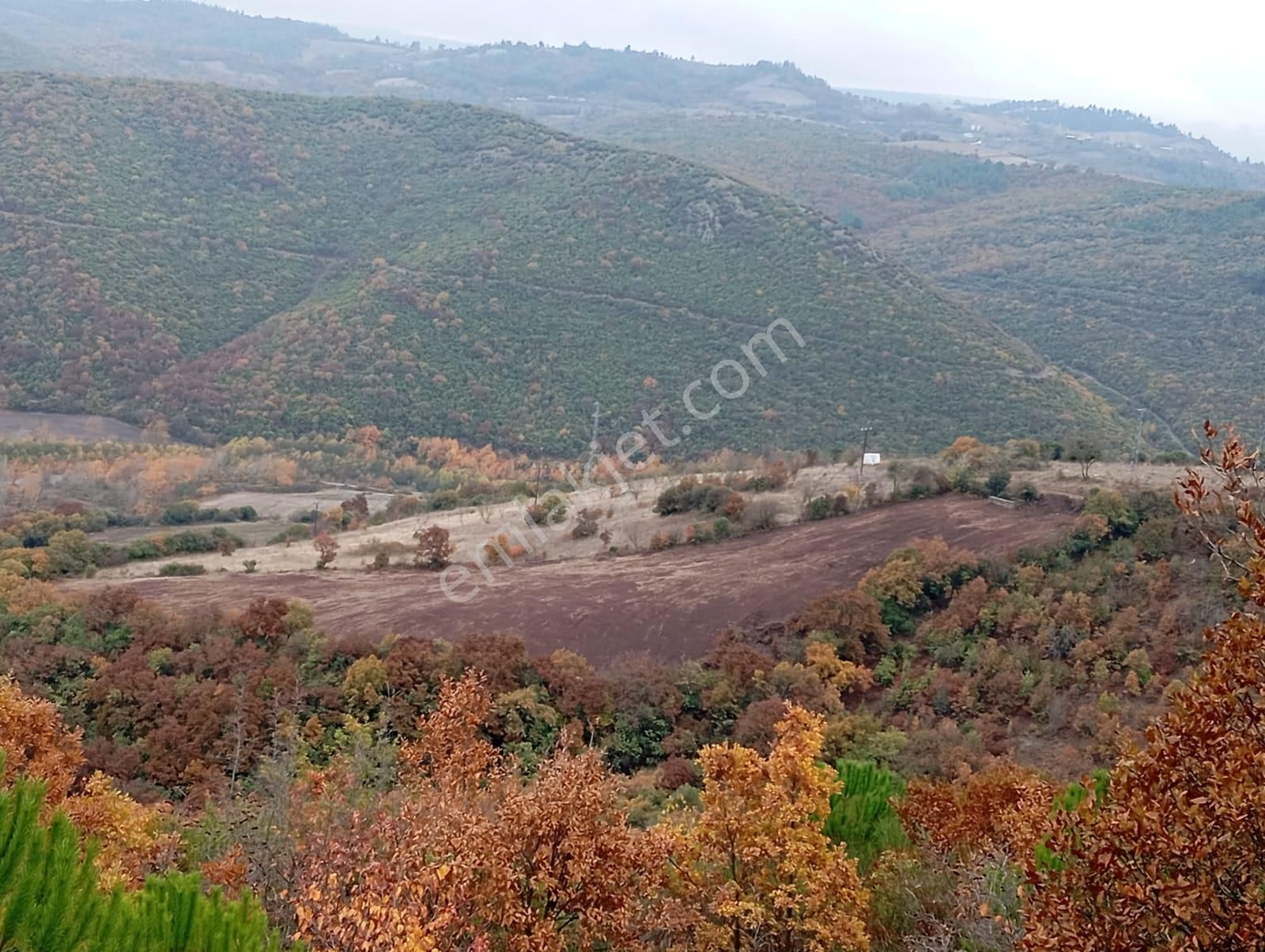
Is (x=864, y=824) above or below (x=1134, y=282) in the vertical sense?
below

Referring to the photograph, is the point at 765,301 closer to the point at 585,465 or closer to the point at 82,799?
the point at 585,465

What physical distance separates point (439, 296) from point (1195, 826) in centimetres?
5904

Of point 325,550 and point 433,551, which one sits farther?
point 325,550

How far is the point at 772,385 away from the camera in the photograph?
5484cm

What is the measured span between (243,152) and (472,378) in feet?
111

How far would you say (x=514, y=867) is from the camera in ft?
25.2

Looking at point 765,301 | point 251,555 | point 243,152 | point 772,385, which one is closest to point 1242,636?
point 251,555

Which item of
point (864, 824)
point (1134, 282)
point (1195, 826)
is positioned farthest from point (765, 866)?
point (1134, 282)

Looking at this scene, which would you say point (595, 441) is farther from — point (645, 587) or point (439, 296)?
point (645, 587)

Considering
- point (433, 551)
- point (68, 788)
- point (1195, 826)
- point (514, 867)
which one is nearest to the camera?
point (1195, 826)

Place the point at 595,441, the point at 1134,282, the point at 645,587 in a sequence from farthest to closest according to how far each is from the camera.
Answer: the point at 1134,282 → the point at 595,441 → the point at 645,587

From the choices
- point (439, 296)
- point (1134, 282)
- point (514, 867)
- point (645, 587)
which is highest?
point (1134, 282)

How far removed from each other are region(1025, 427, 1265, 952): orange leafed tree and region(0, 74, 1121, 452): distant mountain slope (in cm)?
4590

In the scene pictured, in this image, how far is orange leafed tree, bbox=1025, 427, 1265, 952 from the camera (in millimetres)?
4254
